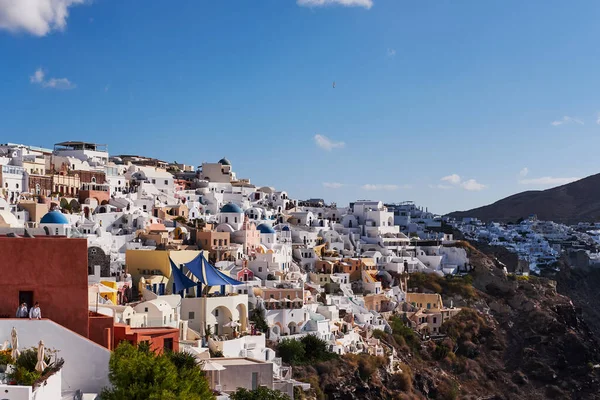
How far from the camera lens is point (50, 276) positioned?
1806 cm

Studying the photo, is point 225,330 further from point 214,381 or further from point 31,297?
point 31,297

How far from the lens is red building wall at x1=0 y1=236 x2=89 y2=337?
17.8 metres

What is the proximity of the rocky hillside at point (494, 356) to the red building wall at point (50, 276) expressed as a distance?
22.8 meters

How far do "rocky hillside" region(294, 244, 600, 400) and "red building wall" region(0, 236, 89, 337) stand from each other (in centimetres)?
2285

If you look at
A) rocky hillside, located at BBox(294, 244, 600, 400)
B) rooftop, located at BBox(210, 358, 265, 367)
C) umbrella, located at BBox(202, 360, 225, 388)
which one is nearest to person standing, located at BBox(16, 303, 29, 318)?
umbrella, located at BBox(202, 360, 225, 388)

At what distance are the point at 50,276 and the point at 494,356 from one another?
1669 inches

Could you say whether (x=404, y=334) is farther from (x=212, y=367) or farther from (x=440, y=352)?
(x=212, y=367)

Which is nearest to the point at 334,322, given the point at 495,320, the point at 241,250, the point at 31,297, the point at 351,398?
the point at 351,398

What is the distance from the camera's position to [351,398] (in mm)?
39906

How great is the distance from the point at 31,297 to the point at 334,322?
91.1 feet

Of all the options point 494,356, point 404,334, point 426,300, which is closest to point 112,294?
point 404,334

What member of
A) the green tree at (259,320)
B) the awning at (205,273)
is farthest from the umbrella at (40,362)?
the green tree at (259,320)

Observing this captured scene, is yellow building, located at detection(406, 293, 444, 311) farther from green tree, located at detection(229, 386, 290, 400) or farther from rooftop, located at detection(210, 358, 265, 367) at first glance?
green tree, located at detection(229, 386, 290, 400)

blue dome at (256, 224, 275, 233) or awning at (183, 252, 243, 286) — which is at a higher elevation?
blue dome at (256, 224, 275, 233)
